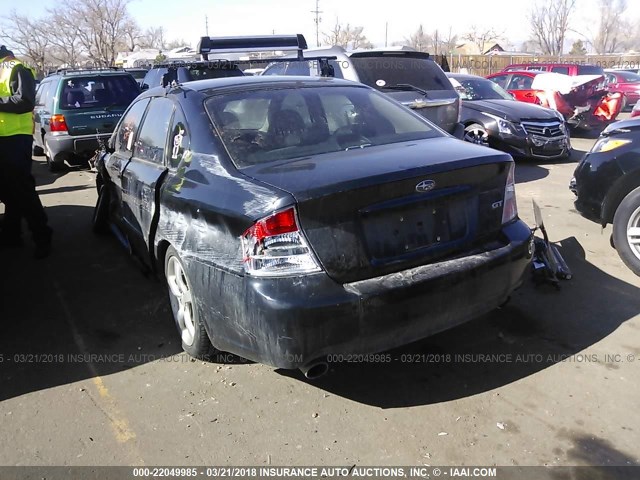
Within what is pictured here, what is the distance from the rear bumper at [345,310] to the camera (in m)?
2.67

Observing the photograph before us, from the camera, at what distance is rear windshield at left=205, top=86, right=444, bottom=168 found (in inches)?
132

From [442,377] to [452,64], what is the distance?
35437mm

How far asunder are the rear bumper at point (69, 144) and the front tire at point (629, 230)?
319 inches

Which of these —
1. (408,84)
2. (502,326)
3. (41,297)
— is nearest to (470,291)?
(502,326)

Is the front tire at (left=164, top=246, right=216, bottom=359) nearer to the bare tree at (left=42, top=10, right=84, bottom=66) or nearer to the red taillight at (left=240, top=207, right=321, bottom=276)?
the red taillight at (left=240, top=207, right=321, bottom=276)

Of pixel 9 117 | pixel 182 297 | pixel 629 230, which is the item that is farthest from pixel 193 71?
pixel 629 230

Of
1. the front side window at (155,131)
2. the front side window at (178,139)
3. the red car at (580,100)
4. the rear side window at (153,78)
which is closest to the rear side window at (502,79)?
the red car at (580,100)

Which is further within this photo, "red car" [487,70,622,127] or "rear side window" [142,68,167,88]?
"red car" [487,70,622,127]

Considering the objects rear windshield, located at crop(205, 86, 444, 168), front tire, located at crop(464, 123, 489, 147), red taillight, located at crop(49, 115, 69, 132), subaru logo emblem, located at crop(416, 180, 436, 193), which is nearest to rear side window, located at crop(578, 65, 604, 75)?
front tire, located at crop(464, 123, 489, 147)

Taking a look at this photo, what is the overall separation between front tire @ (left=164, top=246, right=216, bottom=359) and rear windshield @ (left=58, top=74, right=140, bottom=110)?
7.41 meters

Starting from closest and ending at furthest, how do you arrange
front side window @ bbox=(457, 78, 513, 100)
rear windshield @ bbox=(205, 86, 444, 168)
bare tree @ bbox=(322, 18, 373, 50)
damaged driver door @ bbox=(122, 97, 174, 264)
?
rear windshield @ bbox=(205, 86, 444, 168) < damaged driver door @ bbox=(122, 97, 174, 264) < front side window @ bbox=(457, 78, 513, 100) < bare tree @ bbox=(322, 18, 373, 50)

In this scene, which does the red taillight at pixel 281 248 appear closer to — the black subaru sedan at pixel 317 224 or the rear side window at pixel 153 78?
the black subaru sedan at pixel 317 224

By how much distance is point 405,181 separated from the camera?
285 cm

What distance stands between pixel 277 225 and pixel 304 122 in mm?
1125
